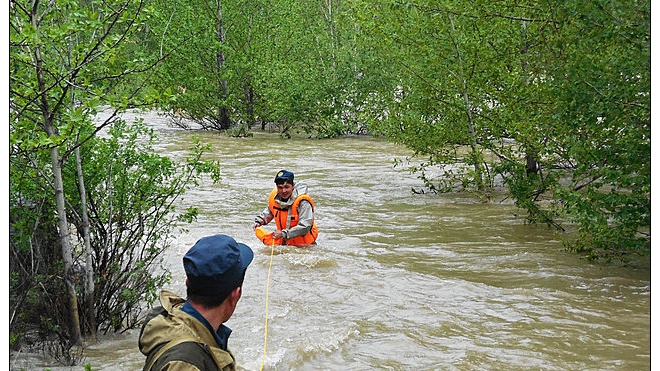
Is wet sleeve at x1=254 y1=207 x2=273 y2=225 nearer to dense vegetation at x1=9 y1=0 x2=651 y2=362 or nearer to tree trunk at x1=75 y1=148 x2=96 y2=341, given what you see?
dense vegetation at x1=9 y1=0 x2=651 y2=362

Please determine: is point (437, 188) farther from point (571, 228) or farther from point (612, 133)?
point (612, 133)

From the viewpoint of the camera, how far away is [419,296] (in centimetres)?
913

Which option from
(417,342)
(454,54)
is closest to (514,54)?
(454,54)

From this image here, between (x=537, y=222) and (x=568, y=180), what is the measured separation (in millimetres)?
4020

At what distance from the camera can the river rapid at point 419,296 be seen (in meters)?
7.06

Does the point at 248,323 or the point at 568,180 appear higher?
the point at 568,180

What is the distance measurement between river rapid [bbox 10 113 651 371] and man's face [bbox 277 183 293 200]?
78cm

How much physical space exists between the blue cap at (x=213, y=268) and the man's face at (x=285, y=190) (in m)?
8.12

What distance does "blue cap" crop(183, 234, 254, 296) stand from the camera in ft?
9.66

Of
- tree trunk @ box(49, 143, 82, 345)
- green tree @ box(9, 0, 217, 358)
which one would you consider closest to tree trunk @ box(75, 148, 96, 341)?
green tree @ box(9, 0, 217, 358)

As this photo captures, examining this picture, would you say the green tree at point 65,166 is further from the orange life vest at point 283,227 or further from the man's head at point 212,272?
the orange life vest at point 283,227

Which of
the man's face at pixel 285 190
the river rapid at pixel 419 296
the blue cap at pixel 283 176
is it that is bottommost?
the river rapid at pixel 419 296

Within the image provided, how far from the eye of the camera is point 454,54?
1430 cm

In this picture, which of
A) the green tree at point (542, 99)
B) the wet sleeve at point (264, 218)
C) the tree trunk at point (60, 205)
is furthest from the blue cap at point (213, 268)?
the wet sleeve at point (264, 218)
